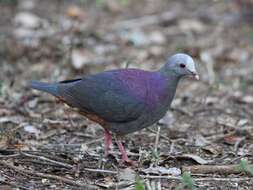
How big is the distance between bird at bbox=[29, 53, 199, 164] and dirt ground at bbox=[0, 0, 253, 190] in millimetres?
311

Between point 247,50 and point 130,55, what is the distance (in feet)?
4.78

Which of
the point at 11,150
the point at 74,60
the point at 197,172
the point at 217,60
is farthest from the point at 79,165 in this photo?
the point at 217,60

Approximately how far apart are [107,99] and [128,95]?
16 cm

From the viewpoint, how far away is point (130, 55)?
306 inches

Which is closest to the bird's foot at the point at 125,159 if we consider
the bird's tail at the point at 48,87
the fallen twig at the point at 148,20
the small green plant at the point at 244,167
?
the bird's tail at the point at 48,87

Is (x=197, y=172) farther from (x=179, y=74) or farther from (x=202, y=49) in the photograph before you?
(x=202, y=49)

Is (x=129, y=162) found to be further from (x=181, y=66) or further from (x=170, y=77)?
(x=181, y=66)

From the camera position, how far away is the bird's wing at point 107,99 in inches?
185

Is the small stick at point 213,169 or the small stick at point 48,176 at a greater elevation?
the small stick at point 213,169

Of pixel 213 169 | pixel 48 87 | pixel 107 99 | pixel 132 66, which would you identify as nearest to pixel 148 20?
pixel 132 66

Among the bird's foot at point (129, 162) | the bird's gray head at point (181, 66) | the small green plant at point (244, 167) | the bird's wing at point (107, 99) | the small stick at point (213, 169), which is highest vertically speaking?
the bird's gray head at point (181, 66)

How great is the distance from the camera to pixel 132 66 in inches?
291

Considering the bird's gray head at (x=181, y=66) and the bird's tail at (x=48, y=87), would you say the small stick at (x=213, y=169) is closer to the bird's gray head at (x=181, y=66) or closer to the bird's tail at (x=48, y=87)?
the bird's gray head at (x=181, y=66)

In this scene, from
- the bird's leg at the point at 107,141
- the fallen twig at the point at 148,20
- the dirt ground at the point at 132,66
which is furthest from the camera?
the fallen twig at the point at 148,20
